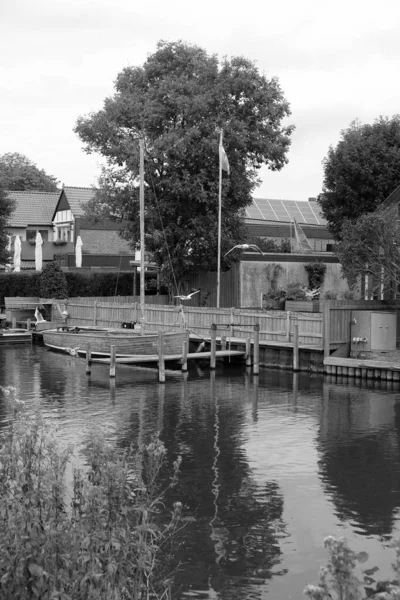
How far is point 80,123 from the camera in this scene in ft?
158

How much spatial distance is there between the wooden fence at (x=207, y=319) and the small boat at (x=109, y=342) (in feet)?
7.27

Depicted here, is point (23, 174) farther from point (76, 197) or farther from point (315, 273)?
point (315, 273)

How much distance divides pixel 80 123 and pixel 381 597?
1745 inches

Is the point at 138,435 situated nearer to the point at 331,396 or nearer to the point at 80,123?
the point at 331,396

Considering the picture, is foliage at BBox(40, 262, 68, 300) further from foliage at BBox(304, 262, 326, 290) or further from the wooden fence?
foliage at BBox(304, 262, 326, 290)

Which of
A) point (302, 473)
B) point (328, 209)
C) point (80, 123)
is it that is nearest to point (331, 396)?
point (302, 473)

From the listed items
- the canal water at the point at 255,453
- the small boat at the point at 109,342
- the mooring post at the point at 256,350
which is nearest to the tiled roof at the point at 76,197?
the small boat at the point at 109,342

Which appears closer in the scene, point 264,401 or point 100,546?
point 100,546

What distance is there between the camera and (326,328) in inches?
1283

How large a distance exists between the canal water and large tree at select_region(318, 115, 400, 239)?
2281cm

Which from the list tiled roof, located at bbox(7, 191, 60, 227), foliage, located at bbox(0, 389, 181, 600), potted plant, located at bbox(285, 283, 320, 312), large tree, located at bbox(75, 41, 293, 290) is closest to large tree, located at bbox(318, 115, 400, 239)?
large tree, located at bbox(75, 41, 293, 290)

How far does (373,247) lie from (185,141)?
14652mm

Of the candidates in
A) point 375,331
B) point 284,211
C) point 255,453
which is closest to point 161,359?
point 375,331

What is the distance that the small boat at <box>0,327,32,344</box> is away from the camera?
46750 mm
